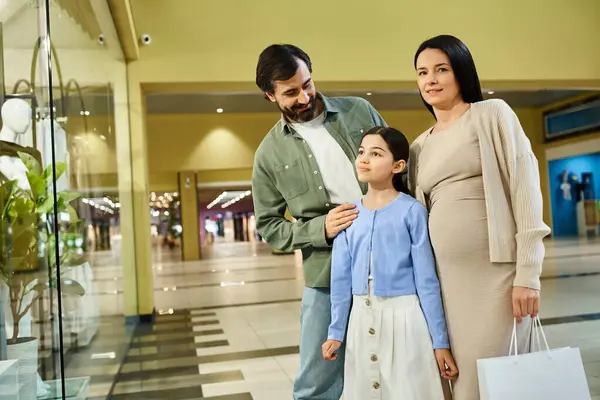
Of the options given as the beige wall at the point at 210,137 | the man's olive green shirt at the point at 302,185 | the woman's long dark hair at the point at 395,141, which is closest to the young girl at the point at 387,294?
the woman's long dark hair at the point at 395,141

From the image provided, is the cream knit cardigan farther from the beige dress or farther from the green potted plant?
the green potted plant

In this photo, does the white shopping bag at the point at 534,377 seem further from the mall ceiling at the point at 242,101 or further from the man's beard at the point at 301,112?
the mall ceiling at the point at 242,101

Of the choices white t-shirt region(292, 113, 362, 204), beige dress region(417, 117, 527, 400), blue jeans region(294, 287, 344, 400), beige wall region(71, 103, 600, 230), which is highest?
beige wall region(71, 103, 600, 230)

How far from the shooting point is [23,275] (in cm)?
207

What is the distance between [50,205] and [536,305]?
5.85 feet

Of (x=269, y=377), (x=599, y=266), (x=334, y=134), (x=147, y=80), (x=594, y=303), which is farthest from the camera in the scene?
(x=599, y=266)

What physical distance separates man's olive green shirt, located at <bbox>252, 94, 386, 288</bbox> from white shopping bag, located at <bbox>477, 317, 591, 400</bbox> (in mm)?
612

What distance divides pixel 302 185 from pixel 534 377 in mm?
888

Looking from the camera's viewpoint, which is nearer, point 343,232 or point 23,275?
point 343,232

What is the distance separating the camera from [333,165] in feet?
6.34

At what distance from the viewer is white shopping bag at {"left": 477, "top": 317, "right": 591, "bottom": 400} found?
1406mm

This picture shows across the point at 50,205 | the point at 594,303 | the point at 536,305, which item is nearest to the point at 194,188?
the point at 594,303

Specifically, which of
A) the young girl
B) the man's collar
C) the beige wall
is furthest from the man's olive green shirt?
the beige wall

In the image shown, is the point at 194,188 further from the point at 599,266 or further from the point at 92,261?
the point at 92,261
